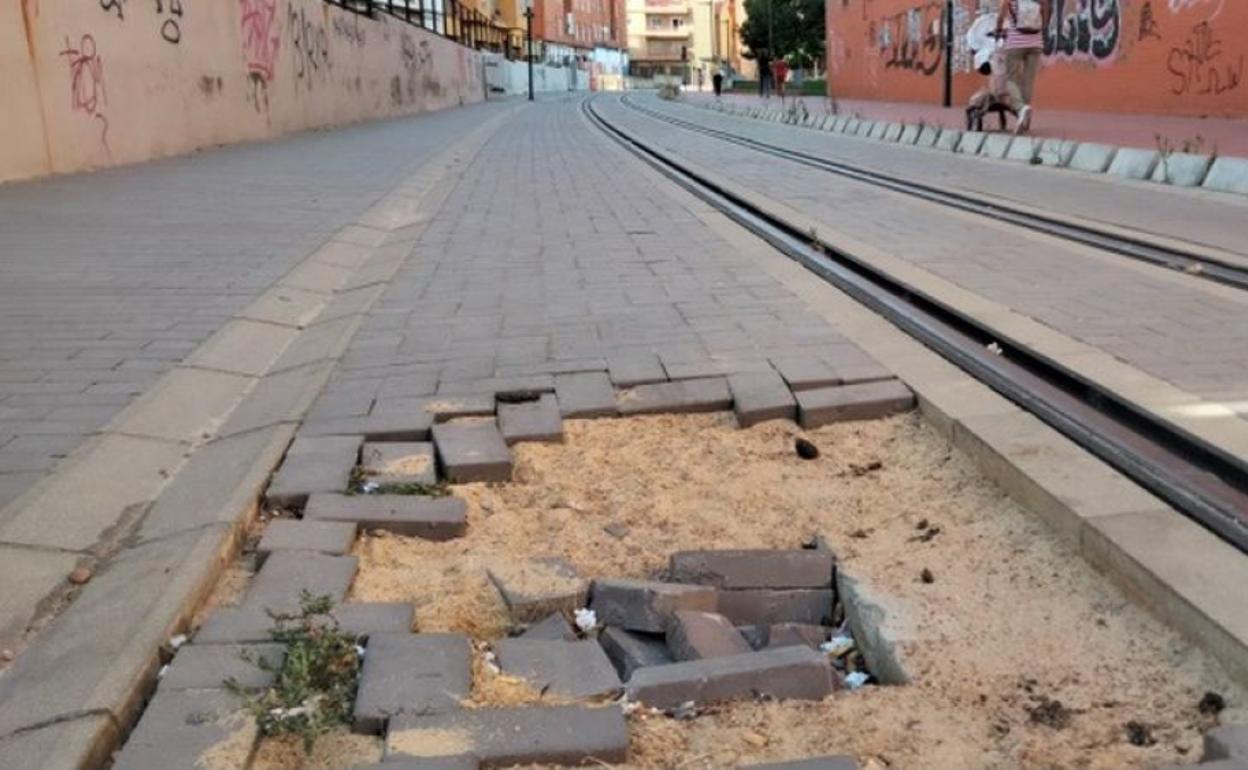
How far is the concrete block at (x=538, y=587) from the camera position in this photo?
2.99m

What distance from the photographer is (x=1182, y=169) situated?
459 inches

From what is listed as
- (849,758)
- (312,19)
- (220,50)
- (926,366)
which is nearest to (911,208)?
(926,366)

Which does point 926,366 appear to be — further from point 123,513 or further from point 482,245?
point 482,245

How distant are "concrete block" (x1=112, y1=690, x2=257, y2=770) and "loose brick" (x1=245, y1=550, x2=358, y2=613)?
1.32 ft

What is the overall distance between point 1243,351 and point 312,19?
73.2 feet

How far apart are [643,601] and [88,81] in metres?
12.4

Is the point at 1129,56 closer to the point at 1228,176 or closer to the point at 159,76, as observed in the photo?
the point at 1228,176

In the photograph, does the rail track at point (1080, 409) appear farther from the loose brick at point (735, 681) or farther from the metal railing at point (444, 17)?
the metal railing at point (444, 17)

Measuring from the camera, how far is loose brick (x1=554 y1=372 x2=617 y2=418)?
14.3ft

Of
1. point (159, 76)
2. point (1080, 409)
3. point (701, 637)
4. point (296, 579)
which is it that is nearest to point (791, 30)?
point (159, 76)

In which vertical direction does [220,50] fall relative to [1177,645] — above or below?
above

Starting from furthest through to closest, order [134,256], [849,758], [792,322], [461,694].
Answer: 1. [134,256]
2. [792,322]
3. [461,694]
4. [849,758]

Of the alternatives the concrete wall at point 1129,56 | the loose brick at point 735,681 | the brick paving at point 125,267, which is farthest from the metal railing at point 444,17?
the loose brick at point 735,681

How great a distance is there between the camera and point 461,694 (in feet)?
8.16
